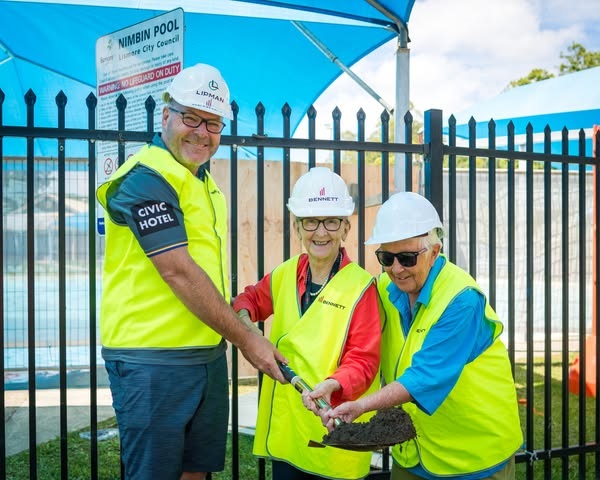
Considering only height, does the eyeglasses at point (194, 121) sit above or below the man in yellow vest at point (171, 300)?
above

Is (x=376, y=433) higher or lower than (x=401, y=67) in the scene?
lower

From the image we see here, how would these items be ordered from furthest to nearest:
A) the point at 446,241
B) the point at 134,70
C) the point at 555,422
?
the point at 446,241 → the point at 555,422 → the point at 134,70

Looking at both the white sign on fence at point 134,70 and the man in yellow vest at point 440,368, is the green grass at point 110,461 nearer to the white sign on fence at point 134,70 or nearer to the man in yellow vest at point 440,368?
the man in yellow vest at point 440,368

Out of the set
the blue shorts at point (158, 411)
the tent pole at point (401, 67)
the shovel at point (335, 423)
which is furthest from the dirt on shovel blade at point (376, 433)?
the tent pole at point (401, 67)

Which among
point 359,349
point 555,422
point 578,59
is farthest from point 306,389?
point 578,59

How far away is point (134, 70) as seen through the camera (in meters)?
3.18

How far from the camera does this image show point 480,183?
9.77 metres

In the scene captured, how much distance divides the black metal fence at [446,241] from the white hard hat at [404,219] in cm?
107

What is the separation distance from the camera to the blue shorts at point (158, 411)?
7.95 feet

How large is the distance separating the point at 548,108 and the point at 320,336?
765 cm

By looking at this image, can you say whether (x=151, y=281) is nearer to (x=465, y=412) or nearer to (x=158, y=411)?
(x=158, y=411)

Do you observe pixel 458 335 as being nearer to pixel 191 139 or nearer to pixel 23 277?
pixel 191 139

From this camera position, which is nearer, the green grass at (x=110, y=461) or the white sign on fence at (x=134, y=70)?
the white sign on fence at (x=134, y=70)

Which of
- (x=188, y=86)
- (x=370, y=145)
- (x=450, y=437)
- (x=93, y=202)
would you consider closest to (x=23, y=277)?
(x=93, y=202)
